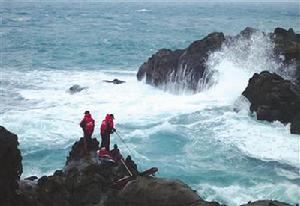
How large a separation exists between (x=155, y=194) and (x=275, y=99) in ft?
46.8

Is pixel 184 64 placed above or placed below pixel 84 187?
above

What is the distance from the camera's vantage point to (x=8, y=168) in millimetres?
12023

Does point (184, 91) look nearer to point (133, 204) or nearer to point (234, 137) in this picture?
point (234, 137)

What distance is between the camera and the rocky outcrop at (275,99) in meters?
25.0

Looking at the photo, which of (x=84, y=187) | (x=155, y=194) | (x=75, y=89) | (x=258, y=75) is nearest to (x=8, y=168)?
(x=84, y=187)

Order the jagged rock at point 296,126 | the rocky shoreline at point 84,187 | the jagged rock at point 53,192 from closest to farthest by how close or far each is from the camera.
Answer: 1. the rocky shoreline at point 84,187
2. the jagged rock at point 53,192
3. the jagged rock at point 296,126

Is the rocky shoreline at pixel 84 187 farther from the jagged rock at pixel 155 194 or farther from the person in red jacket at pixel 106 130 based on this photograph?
the person in red jacket at pixel 106 130

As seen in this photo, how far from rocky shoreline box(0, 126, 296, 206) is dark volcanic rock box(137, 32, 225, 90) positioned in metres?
18.7

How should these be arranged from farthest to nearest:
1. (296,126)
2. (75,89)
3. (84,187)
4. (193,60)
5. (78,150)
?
(75,89) → (193,60) → (296,126) → (78,150) → (84,187)

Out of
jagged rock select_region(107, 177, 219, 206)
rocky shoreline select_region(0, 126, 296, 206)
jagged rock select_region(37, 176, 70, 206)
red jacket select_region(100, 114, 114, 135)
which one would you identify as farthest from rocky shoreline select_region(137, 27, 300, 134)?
jagged rock select_region(37, 176, 70, 206)

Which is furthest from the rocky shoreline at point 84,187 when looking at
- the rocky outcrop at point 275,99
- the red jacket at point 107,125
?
the rocky outcrop at point 275,99

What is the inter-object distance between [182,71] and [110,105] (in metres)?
6.25

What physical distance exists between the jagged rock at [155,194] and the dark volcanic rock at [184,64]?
67.9 feet

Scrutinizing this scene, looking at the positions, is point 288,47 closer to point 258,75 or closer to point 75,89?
point 258,75
